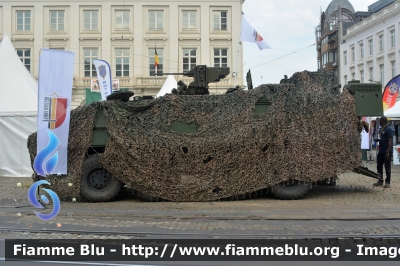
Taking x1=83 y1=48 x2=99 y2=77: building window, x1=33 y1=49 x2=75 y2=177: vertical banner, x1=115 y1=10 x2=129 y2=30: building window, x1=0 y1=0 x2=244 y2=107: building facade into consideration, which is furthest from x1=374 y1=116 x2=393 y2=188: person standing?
x1=115 y1=10 x2=129 y2=30: building window

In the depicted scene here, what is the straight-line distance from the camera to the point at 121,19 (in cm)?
4288

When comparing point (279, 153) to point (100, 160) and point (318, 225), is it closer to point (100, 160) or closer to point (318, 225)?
point (318, 225)

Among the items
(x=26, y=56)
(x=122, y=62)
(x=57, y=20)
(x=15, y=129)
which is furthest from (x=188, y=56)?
(x=15, y=129)

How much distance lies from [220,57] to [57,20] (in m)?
14.8

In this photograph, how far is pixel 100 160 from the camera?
1077 cm

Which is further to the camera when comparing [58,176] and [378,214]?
[58,176]

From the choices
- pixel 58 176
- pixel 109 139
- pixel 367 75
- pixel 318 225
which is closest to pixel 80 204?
pixel 58 176

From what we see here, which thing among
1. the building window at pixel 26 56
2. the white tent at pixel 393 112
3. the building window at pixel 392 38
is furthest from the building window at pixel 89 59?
the building window at pixel 392 38

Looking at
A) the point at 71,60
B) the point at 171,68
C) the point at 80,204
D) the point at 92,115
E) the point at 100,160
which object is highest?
the point at 171,68

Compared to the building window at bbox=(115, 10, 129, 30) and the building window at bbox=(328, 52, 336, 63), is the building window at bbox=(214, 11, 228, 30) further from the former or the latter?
the building window at bbox=(328, 52, 336, 63)

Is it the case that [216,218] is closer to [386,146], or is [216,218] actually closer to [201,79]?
[201,79]

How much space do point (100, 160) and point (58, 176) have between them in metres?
1.05

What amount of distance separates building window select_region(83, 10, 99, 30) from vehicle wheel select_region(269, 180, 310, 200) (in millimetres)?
35242

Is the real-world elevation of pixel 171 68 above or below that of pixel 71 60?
above
